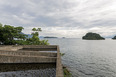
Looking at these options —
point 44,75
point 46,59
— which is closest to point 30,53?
point 46,59

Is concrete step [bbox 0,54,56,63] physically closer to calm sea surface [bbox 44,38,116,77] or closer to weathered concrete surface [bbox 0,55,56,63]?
weathered concrete surface [bbox 0,55,56,63]

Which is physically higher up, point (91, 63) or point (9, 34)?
point (9, 34)

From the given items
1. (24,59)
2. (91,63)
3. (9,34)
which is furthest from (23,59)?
(91,63)

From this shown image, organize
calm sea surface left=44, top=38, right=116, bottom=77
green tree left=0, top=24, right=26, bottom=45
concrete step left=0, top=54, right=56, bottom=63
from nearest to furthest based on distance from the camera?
concrete step left=0, top=54, right=56, bottom=63, calm sea surface left=44, top=38, right=116, bottom=77, green tree left=0, top=24, right=26, bottom=45

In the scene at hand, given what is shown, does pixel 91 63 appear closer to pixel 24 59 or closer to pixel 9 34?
pixel 24 59

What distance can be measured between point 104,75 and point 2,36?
3358cm

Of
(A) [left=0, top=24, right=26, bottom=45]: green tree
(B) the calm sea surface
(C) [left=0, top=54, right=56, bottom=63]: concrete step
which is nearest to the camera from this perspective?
(C) [left=0, top=54, right=56, bottom=63]: concrete step

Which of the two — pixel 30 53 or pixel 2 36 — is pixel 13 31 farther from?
pixel 30 53

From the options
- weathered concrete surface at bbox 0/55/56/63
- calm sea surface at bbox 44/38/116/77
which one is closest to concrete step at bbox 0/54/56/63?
weathered concrete surface at bbox 0/55/56/63

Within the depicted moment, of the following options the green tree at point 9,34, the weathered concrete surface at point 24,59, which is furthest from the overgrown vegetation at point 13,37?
the weathered concrete surface at point 24,59

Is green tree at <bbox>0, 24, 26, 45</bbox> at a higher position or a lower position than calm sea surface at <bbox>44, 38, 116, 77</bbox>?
higher

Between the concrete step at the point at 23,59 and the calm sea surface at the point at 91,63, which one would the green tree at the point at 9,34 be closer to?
the concrete step at the point at 23,59


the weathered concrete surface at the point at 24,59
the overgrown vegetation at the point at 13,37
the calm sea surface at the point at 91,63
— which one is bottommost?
the calm sea surface at the point at 91,63

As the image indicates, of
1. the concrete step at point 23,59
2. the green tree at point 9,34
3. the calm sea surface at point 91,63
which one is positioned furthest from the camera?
the green tree at point 9,34
